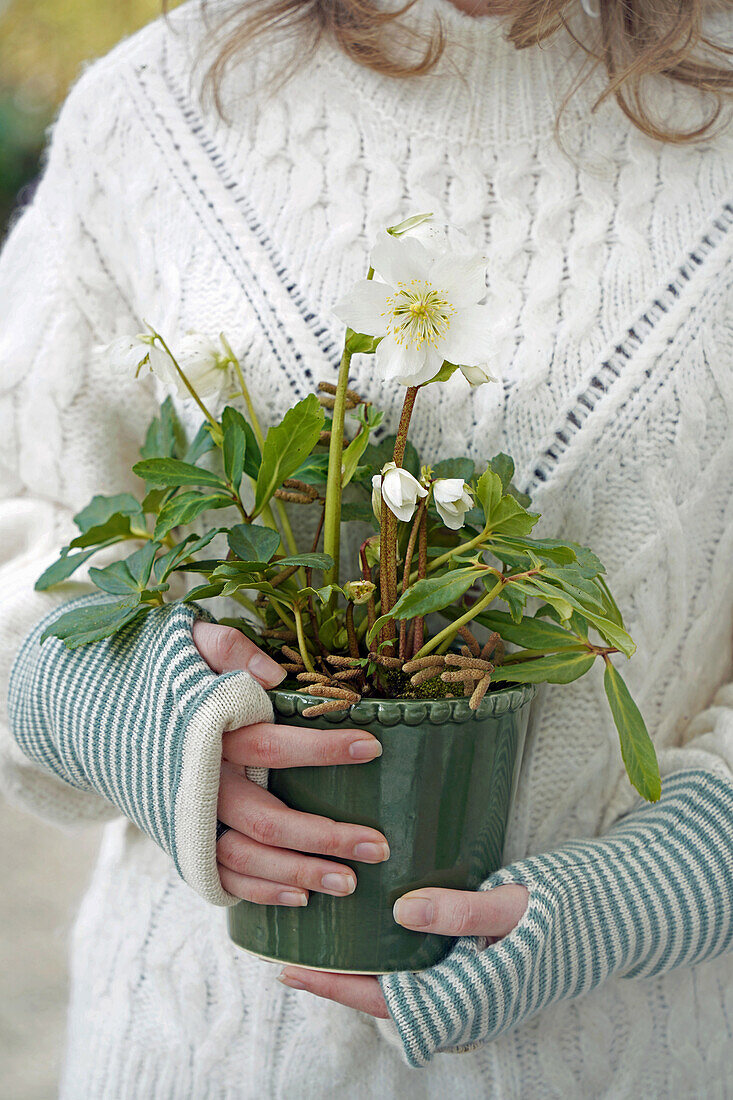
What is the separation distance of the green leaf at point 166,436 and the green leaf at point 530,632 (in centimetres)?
29

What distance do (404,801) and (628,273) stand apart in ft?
1.52

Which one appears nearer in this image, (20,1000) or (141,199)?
(141,199)

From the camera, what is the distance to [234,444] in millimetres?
551

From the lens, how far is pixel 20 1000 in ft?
6.56

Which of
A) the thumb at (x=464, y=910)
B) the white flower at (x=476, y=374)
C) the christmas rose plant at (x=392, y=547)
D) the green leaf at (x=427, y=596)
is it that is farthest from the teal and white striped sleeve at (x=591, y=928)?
the white flower at (x=476, y=374)

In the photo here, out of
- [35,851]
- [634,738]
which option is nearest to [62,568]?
[634,738]

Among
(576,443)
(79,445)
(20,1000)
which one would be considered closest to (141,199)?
(79,445)

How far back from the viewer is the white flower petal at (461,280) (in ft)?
1.38

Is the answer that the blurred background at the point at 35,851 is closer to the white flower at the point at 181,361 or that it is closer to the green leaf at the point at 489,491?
the white flower at the point at 181,361

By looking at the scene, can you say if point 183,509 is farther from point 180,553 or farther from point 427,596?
point 427,596

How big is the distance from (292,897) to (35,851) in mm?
2198

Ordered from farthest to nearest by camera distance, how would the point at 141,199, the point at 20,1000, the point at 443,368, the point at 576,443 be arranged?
Answer: 1. the point at 20,1000
2. the point at 141,199
3. the point at 576,443
4. the point at 443,368

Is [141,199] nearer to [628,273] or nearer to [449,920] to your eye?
[628,273]

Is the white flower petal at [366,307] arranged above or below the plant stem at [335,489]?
above
